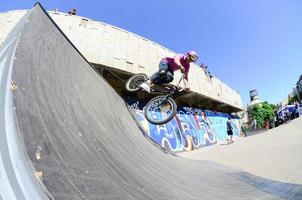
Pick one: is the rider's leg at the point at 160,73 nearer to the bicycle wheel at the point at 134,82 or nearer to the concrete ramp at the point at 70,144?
the bicycle wheel at the point at 134,82

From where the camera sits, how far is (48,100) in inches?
111

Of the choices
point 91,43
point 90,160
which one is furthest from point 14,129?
point 91,43

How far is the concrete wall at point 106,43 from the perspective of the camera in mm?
14297

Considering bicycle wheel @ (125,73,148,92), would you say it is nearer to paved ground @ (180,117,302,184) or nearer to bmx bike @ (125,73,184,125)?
bmx bike @ (125,73,184,125)

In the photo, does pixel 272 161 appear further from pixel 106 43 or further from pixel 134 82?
pixel 106 43

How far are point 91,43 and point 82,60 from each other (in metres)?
9.69

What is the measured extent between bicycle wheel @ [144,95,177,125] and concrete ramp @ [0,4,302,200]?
1882mm

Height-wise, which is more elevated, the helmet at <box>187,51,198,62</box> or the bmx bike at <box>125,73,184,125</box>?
the helmet at <box>187,51,198,62</box>

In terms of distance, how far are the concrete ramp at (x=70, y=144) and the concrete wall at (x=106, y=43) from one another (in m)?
9.24

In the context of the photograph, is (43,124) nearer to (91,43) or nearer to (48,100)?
(48,100)

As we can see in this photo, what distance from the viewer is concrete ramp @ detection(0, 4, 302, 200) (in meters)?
1.83

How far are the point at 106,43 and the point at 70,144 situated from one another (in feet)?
43.4

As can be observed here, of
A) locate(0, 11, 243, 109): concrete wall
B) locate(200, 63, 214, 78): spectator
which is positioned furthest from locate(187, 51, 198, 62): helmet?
locate(200, 63, 214, 78): spectator

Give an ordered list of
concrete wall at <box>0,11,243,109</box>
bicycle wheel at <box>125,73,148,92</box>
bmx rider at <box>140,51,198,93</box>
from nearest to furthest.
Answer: bmx rider at <box>140,51,198,93</box>, bicycle wheel at <box>125,73,148,92</box>, concrete wall at <box>0,11,243,109</box>
